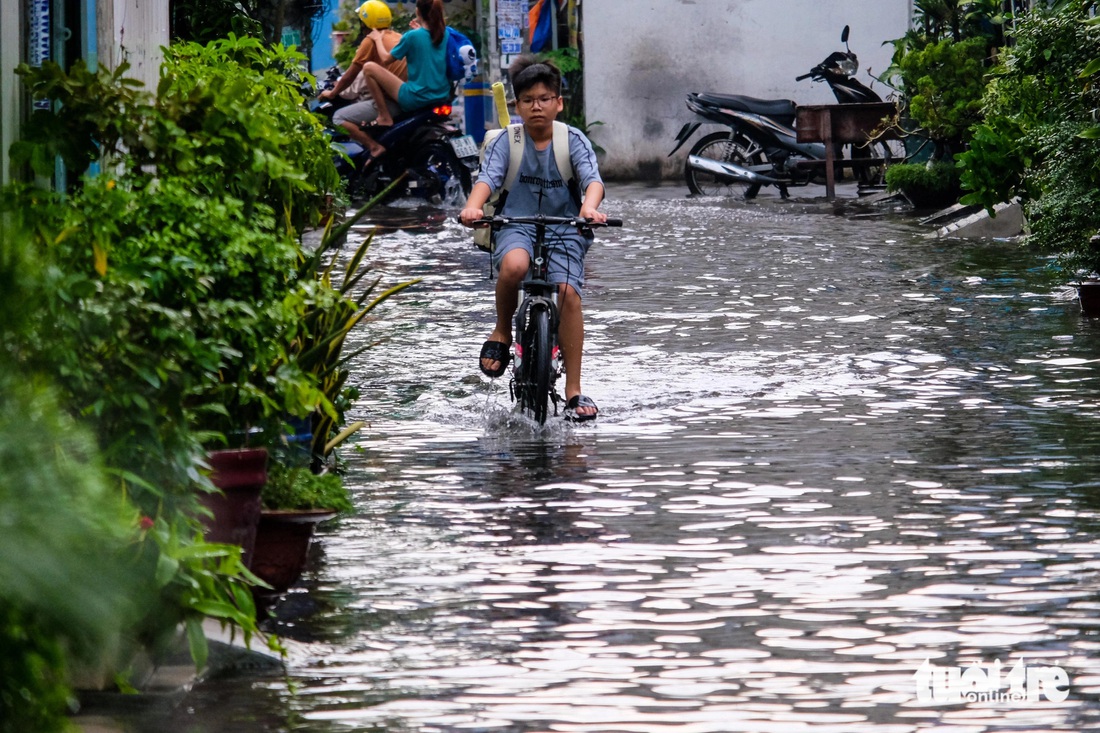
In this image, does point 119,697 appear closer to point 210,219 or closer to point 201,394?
point 201,394

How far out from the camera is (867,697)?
454 cm

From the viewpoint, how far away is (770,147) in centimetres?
2273

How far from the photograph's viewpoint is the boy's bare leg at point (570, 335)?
28.3 feet

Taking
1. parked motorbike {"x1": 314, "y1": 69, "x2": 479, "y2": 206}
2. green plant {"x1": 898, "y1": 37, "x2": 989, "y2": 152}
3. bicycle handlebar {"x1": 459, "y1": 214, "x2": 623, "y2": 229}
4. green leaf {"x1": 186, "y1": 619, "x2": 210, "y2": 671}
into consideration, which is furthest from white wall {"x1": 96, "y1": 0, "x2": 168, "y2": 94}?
green plant {"x1": 898, "y1": 37, "x2": 989, "y2": 152}

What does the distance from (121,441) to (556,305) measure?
450cm

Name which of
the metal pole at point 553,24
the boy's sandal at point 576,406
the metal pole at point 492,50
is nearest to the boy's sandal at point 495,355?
the boy's sandal at point 576,406

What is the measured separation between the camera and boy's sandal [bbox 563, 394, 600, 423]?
845 centimetres

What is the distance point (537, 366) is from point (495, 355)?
0.67m

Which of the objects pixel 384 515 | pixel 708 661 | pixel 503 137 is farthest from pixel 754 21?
pixel 708 661

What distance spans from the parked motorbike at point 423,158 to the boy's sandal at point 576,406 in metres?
12.2

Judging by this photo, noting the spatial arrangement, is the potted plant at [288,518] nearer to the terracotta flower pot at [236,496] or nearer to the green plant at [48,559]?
the terracotta flower pot at [236,496]

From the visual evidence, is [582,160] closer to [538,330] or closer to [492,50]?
[538,330]

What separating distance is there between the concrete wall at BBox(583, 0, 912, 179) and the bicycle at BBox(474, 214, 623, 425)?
17985 mm

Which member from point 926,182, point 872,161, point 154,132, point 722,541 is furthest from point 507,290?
point 872,161
